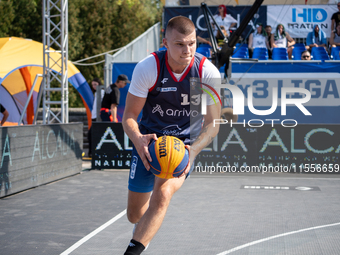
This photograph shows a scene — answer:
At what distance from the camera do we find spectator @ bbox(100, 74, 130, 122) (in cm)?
1132

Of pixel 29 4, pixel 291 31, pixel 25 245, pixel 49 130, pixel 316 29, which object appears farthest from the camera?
pixel 29 4

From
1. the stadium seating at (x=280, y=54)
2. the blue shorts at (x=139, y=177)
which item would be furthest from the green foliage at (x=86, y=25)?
the blue shorts at (x=139, y=177)

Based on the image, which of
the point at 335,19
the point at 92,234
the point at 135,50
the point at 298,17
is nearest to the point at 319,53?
the point at 335,19

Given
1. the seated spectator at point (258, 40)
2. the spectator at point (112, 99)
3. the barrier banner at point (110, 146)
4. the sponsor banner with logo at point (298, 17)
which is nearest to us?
the barrier banner at point (110, 146)

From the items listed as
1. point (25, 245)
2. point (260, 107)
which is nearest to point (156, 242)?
point (25, 245)

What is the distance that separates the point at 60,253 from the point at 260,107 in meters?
9.63

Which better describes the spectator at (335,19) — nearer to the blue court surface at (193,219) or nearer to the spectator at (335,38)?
the spectator at (335,38)

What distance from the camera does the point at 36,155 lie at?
27.5ft

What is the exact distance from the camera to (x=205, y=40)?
16281mm

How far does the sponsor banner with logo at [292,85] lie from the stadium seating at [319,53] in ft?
4.16

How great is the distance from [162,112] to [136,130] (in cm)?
41

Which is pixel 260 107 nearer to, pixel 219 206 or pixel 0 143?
pixel 219 206

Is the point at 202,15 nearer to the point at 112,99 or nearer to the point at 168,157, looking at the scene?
the point at 112,99

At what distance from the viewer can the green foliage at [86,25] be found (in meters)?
28.7
